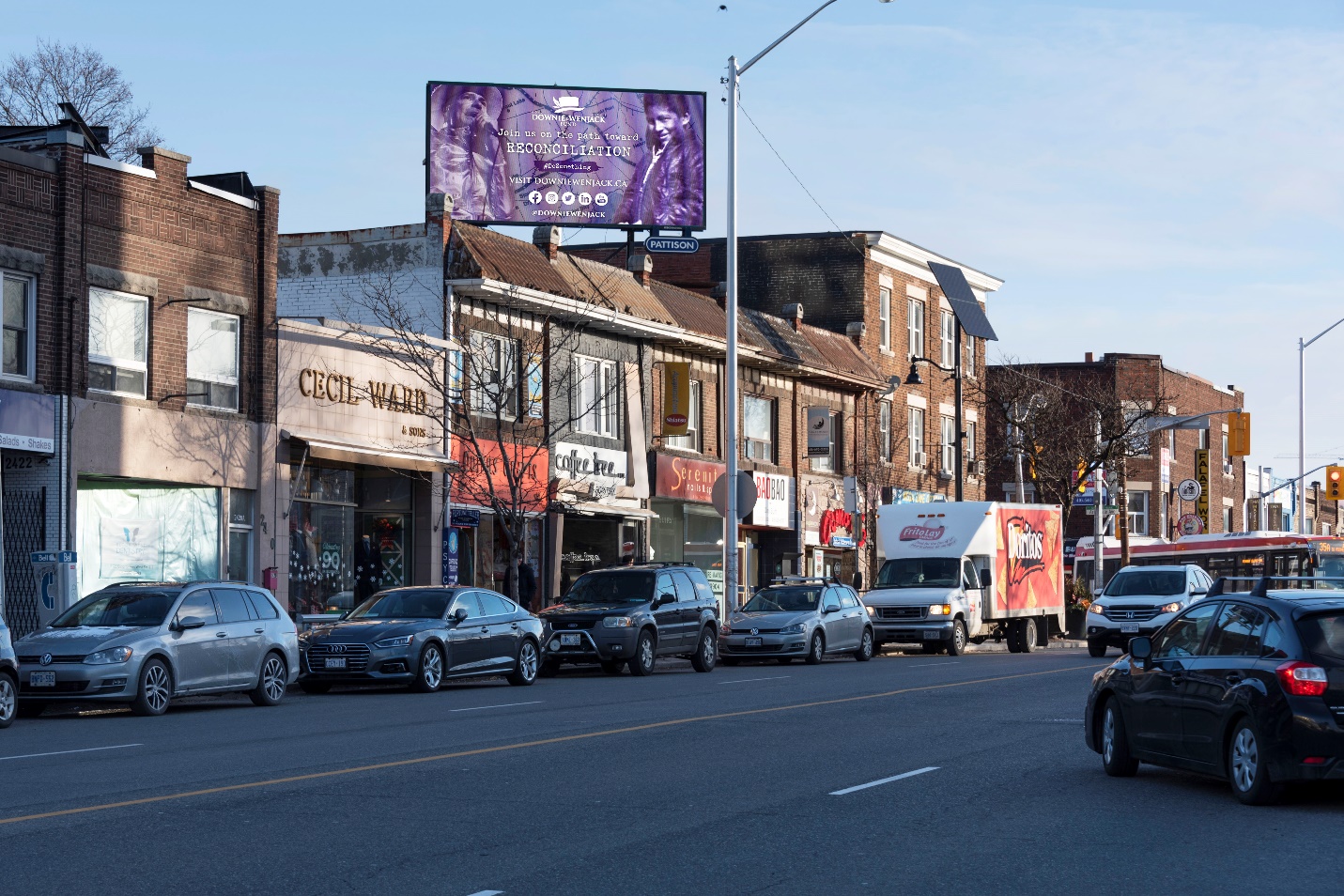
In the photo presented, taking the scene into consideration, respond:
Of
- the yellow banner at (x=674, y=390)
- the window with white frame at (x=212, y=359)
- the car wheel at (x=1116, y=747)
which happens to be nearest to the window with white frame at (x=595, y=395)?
the yellow banner at (x=674, y=390)

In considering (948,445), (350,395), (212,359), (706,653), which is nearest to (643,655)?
(706,653)

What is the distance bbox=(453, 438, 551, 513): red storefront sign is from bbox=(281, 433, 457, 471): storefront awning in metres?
0.49

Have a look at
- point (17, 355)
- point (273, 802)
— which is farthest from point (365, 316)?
point (273, 802)

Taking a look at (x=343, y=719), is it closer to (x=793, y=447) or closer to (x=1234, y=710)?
(x=1234, y=710)

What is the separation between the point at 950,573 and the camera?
1394 inches

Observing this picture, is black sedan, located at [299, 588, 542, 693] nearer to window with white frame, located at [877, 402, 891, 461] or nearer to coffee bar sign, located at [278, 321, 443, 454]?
coffee bar sign, located at [278, 321, 443, 454]

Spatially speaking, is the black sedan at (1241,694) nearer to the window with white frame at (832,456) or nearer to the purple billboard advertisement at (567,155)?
the purple billboard advertisement at (567,155)

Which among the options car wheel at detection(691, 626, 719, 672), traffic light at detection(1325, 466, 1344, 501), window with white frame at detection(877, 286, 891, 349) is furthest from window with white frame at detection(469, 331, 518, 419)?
traffic light at detection(1325, 466, 1344, 501)

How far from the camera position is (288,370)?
97.2 feet

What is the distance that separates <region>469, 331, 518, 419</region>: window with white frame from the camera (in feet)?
109

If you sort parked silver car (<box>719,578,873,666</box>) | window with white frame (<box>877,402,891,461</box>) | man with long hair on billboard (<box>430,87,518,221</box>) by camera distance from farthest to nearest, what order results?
window with white frame (<box>877,402,891,461</box>) < man with long hair on billboard (<box>430,87,518,221</box>) < parked silver car (<box>719,578,873,666</box>)

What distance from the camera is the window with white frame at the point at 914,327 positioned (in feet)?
173

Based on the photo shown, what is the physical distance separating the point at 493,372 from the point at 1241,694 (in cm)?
2324

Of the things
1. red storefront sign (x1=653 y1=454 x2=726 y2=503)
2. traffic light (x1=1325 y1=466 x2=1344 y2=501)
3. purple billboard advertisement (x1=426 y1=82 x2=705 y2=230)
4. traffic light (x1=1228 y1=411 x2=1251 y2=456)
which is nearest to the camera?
purple billboard advertisement (x1=426 y1=82 x2=705 y2=230)
